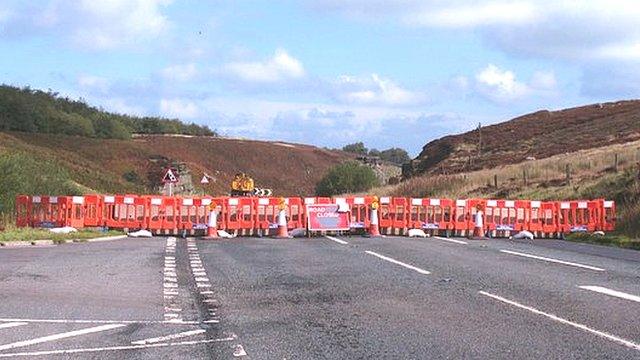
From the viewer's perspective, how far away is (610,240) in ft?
79.0

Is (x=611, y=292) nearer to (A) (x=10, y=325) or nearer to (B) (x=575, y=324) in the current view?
(B) (x=575, y=324)

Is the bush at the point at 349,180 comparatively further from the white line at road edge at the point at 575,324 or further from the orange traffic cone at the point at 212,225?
the white line at road edge at the point at 575,324

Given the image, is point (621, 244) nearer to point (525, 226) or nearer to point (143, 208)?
point (525, 226)

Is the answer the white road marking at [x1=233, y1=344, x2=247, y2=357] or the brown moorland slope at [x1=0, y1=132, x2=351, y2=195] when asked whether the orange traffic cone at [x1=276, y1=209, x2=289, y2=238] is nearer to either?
the white road marking at [x1=233, y1=344, x2=247, y2=357]

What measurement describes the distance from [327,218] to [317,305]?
51.1 ft

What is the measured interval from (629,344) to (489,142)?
7481 cm

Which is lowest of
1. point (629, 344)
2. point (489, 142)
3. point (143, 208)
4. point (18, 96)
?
point (629, 344)

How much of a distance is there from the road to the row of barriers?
784 cm

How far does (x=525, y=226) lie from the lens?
1102 inches

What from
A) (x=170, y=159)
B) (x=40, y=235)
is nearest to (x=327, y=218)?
(x=40, y=235)

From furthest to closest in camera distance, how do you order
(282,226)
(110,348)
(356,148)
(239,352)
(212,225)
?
(356,148), (282,226), (212,225), (110,348), (239,352)

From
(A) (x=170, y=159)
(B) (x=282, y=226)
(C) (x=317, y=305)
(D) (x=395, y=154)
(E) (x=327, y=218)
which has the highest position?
(D) (x=395, y=154)

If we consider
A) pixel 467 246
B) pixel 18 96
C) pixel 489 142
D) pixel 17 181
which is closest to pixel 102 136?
pixel 18 96

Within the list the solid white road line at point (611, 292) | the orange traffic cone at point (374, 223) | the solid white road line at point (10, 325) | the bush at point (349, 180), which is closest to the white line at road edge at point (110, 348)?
the solid white road line at point (10, 325)
